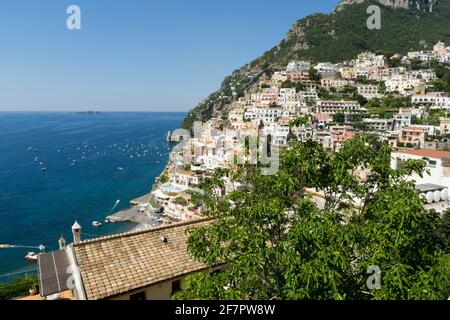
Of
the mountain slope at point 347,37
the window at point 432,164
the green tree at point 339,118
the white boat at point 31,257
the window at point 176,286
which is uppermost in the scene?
the mountain slope at point 347,37

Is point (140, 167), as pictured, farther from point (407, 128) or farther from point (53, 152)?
point (407, 128)

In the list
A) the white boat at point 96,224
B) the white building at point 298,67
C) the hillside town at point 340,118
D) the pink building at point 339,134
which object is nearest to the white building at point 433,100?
the hillside town at point 340,118

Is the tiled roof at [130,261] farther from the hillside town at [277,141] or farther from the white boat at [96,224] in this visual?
the white boat at [96,224]

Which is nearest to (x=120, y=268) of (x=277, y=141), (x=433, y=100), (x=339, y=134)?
(x=277, y=141)

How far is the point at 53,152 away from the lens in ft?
318

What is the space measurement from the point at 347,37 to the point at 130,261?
468 ft

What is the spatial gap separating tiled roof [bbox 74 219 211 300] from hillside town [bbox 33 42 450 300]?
0.03 m

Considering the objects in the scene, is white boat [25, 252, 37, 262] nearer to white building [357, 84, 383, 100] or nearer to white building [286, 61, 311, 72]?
white building [357, 84, 383, 100]

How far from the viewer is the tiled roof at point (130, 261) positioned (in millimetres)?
8805

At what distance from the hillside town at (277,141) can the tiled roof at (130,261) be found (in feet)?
0.09

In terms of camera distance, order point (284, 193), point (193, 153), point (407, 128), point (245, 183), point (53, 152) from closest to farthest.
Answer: point (284, 193) < point (245, 183) < point (407, 128) < point (193, 153) < point (53, 152)

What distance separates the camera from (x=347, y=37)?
13362 cm

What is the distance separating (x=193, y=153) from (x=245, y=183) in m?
61.6

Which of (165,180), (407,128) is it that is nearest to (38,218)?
(165,180)
